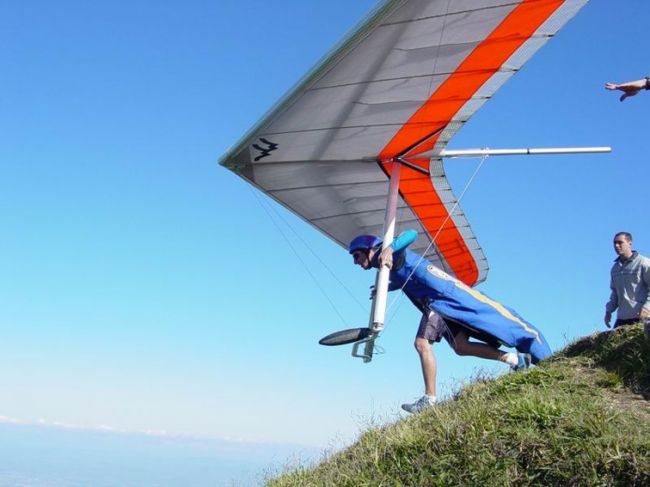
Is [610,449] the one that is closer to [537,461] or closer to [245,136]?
[537,461]

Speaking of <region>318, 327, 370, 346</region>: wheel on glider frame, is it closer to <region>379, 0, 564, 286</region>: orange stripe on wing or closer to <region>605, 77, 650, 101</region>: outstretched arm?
<region>379, 0, 564, 286</region>: orange stripe on wing

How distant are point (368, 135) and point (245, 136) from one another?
1758 millimetres

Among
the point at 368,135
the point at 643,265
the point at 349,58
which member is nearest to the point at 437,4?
the point at 349,58

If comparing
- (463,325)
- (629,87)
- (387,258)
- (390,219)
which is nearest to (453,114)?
(390,219)

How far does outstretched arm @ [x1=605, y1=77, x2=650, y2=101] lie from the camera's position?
5.31 metres

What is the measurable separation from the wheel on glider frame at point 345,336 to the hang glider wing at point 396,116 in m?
2.70

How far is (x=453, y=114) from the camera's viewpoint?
9594mm

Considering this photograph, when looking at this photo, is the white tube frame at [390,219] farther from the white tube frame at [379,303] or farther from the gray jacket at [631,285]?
the gray jacket at [631,285]

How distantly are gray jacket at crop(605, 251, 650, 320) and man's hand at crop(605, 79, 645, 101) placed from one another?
2.89 metres

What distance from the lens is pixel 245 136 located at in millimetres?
9148

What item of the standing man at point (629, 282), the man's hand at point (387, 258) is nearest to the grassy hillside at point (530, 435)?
the standing man at point (629, 282)

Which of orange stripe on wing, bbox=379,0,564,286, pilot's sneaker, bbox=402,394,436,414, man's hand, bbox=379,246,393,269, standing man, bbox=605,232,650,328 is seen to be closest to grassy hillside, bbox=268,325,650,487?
pilot's sneaker, bbox=402,394,436,414

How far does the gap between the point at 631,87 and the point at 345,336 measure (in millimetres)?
4504

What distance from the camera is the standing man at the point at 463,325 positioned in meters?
7.25
